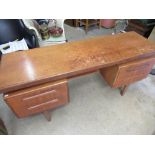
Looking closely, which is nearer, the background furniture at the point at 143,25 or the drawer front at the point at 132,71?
the drawer front at the point at 132,71

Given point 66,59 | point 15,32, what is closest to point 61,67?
point 66,59

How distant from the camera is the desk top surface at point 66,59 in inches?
38.7

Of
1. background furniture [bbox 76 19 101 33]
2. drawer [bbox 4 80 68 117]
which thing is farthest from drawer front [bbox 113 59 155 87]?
background furniture [bbox 76 19 101 33]

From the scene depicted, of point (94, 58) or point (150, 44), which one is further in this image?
point (150, 44)

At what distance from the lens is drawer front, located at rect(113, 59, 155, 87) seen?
1194mm

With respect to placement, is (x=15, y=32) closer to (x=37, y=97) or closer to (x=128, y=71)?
(x=37, y=97)

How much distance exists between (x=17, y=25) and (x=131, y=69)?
156 cm

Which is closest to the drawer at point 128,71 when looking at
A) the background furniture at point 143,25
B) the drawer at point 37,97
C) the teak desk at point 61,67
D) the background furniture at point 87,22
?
the teak desk at point 61,67

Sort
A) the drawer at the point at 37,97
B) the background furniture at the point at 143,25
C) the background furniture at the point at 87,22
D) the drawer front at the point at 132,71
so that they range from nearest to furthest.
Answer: the drawer at the point at 37,97 < the drawer front at the point at 132,71 < the background furniture at the point at 143,25 < the background furniture at the point at 87,22

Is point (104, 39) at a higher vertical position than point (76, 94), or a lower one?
higher

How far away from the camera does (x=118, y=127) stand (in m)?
1.42

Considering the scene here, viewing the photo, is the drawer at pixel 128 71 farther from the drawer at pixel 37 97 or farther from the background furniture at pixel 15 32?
the background furniture at pixel 15 32

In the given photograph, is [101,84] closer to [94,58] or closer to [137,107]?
[137,107]
